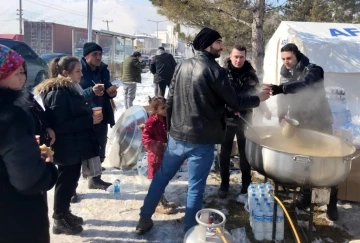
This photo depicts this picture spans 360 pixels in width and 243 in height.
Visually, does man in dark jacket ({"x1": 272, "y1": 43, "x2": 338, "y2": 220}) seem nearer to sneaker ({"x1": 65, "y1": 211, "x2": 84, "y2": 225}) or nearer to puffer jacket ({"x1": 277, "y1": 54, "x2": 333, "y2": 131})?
puffer jacket ({"x1": 277, "y1": 54, "x2": 333, "y2": 131})

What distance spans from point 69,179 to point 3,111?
164 cm

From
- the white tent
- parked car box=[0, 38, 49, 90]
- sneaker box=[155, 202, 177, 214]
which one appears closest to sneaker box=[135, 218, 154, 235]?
sneaker box=[155, 202, 177, 214]

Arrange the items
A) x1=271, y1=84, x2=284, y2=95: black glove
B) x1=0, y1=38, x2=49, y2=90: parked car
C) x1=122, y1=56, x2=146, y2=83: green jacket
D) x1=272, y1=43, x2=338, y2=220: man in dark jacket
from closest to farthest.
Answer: x1=271, y1=84, x2=284, y2=95: black glove → x1=272, y1=43, x2=338, y2=220: man in dark jacket → x1=0, y1=38, x2=49, y2=90: parked car → x1=122, y1=56, x2=146, y2=83: green jacket

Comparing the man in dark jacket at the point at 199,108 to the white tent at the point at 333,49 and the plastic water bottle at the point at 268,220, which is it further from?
the white tent at the point at 333,49

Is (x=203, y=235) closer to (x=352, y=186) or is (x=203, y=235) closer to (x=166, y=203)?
(x=166, y=203)

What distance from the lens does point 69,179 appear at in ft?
9.85

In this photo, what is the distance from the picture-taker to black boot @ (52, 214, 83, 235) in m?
3.03

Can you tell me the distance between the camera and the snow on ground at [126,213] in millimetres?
3076

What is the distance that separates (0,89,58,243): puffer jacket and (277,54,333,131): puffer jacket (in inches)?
99.0

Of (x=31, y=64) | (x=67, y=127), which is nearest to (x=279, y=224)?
(x=67, y=127)

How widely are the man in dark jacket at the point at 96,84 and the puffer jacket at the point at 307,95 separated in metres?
2.06

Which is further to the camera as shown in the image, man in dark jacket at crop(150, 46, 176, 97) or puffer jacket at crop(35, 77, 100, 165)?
man in dark jacket at crop(150, 46, 176, 97)

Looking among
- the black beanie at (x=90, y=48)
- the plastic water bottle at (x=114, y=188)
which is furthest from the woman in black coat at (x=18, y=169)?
the plastic water bottle at (x=114, y=188)

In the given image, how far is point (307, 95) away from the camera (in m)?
3.54
